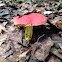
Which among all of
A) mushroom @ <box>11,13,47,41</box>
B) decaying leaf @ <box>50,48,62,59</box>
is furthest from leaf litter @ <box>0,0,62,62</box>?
mushroom @ <box>11,13,47,41</box>

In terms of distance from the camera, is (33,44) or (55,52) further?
(33,44)

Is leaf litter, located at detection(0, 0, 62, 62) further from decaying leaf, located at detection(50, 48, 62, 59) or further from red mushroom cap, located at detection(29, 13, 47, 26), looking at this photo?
red mushroom cap, located at detection(29, 13, 47, 26)

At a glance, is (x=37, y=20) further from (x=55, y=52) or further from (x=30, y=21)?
(x=55, y=52)

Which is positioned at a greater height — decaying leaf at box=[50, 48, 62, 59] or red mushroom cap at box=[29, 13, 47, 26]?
red mushroom cap at box=[29, 13, 47, 26]

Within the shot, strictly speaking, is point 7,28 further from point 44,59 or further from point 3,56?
point 44,59

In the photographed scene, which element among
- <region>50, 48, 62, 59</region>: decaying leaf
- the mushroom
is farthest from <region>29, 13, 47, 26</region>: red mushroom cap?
<region>50, 48, 62, 59</region>: decaying leaf

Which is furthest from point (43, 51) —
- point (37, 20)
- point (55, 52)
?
point (37, 20)

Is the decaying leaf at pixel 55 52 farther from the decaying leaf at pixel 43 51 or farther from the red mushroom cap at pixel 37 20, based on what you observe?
the red mushroom cap at pixel 37 20

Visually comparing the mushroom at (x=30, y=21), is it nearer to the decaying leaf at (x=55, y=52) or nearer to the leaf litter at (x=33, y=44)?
the leaf litter at (x=33, y=44)

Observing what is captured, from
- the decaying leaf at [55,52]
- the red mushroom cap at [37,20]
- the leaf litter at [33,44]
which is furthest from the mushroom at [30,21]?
the decaying leaf at [55,52]

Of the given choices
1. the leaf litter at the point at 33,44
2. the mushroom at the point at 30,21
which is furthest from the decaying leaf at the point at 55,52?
the mushroom at the point at 30,21

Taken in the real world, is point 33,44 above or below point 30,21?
below

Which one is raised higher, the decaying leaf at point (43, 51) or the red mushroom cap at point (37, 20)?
the red mushroom cap at point (37, 20)
